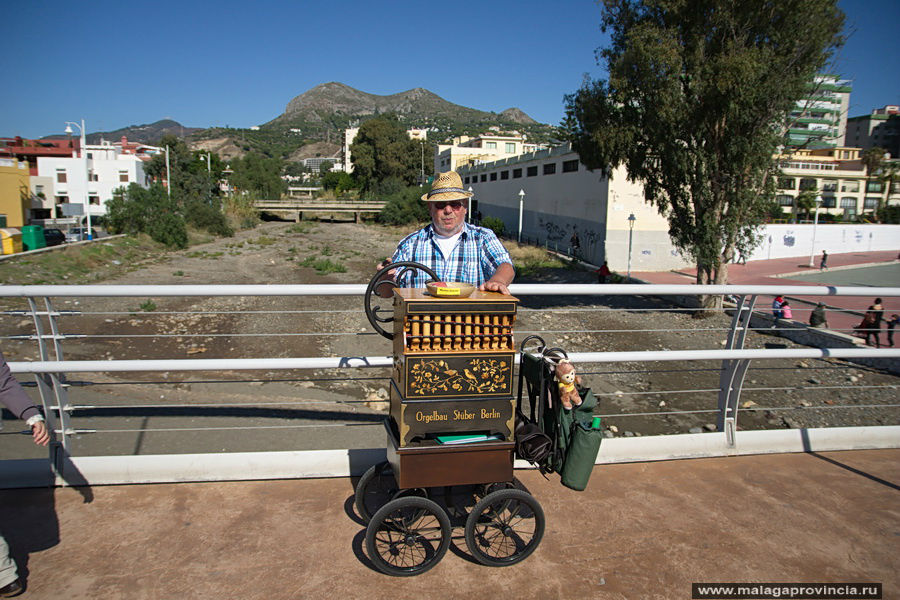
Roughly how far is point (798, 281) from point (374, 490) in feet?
97.4

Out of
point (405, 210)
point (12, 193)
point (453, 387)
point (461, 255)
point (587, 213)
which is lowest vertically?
point (453, 387)

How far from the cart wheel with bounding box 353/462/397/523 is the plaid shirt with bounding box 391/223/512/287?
109 cm

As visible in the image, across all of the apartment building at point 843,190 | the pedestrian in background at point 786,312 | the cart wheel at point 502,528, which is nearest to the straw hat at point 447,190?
the cart wheel at point 502,528

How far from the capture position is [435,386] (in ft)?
8.59

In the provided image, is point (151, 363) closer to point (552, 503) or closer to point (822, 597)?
point (552, 503)

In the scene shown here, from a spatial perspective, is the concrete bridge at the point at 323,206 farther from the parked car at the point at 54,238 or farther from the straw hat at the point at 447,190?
the straw hat at the point at 447,190

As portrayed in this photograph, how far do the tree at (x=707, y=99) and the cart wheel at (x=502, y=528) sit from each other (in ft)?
54.5

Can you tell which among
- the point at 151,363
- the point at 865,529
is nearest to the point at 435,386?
the point at 151,363

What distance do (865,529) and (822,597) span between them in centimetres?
84

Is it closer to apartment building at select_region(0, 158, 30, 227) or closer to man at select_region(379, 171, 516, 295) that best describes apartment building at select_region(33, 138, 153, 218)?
apartment building at select_region(0, 158, 30, 227)

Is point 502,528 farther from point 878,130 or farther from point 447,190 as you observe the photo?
point 878,130

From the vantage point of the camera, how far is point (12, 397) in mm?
2555

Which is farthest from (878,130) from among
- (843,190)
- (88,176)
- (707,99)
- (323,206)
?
(88,176)

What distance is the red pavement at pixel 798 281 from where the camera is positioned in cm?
1789
